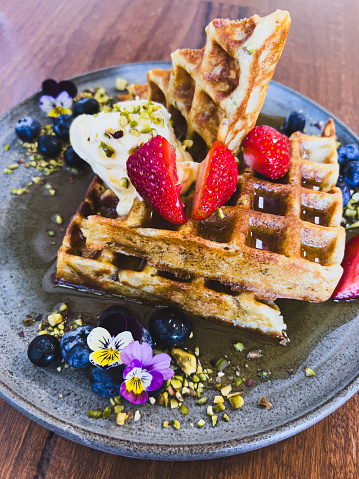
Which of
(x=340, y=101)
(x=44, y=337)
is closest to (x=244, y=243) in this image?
(x=44, y=337)

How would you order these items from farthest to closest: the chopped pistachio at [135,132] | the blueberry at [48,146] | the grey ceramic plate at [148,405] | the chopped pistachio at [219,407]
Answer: the blueberry at [48,146] → the chopped pistachio at [135,132] → the chopped pistachio at [219,407] → the grey ceramic plate at [148,405]

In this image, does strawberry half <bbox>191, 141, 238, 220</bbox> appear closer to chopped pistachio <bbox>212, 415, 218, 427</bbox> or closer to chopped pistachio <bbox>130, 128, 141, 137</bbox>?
Result: chopped pistachio <bbox>130, 128, 141, 137</bbox>

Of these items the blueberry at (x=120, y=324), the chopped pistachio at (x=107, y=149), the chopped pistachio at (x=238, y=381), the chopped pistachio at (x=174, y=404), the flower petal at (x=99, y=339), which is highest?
the chopped pistachio at (x=107, y=149)

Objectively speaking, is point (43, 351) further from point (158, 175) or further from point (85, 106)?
point (85, 106)

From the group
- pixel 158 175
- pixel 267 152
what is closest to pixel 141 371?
pixel 158 175

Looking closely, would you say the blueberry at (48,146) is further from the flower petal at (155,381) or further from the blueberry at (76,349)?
the flower petal at (155,381)

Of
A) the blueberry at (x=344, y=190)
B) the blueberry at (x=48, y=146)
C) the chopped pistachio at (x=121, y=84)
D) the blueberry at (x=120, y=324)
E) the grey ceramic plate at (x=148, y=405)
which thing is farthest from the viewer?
the chopped pistachio at (x=121, y=84)

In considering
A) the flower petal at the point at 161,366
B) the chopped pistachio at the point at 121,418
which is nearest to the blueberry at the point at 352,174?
the flower petal at the point at 161,366
